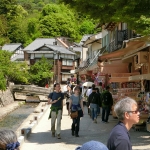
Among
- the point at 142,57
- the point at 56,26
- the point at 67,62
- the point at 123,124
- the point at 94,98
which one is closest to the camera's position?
the point at 123,124

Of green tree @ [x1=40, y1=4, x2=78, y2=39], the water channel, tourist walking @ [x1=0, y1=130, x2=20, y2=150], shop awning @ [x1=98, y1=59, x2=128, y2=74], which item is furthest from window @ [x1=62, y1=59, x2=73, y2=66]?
Answer: tourist walking @ [x1=0, y1=130, x2=20, y2=150]

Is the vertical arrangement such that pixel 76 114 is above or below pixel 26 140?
above

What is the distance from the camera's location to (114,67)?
16281 millimetres

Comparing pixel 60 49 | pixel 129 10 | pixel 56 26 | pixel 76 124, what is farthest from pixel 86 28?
pixel 129 10

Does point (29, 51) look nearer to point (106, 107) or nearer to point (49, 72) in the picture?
point (49, 72)

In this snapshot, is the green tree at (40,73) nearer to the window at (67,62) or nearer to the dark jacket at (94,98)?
the window at (67,62)

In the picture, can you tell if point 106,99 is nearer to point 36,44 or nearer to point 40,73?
point 40,73

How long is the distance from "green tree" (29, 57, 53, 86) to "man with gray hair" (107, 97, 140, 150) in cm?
4871

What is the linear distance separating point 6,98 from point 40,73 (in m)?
12.9

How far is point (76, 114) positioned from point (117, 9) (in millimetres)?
3959

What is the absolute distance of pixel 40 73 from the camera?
52.9 meters

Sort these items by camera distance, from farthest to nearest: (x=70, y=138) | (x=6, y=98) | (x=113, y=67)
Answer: (x=6, y=98)
(x=113, y=67)
(x=70, y=138)

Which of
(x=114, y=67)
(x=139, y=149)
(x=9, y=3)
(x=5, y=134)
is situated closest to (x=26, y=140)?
(x=139, y=149)

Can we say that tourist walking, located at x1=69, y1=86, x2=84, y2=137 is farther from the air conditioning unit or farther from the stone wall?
the stone wall
